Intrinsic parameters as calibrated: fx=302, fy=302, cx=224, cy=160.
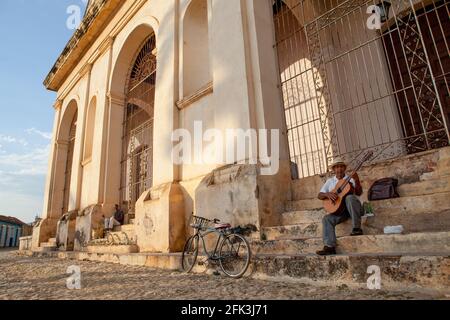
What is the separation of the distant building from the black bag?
908 inches

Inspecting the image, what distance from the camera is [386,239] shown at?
2857 millimetres

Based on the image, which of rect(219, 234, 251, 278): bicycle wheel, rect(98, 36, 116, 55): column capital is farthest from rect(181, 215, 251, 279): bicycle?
rect(98, 36, 116, 55): column capital

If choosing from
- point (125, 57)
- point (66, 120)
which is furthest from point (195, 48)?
point (66, 120)

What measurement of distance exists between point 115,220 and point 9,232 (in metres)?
16.9

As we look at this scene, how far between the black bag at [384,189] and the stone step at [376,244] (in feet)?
2.41

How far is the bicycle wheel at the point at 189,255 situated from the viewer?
14.3ft

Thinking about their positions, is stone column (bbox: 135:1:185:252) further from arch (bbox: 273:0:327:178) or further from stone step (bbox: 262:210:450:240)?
arch (bbox: 273:0:327:178)

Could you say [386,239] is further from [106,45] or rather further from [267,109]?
[106,45]

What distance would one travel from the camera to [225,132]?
5.18 meters

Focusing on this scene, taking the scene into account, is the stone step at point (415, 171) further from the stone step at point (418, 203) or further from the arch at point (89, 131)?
the arch at point (89, 131)

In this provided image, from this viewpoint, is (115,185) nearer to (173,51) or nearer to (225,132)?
(173,51)

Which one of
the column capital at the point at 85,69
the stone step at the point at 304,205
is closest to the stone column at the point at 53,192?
the column capital at the point at 85,69
